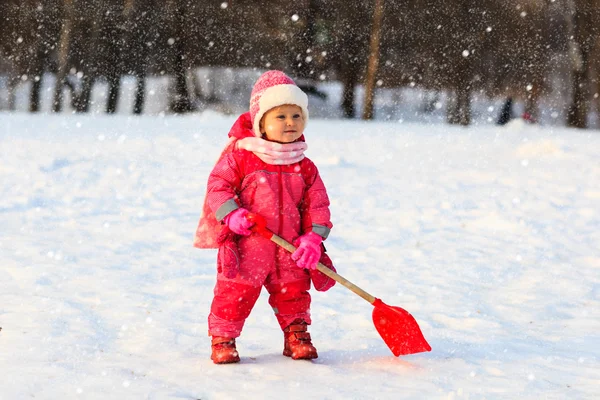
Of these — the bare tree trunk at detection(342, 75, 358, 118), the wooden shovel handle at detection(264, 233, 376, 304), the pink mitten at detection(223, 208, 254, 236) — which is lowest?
the wooden shovel handle at detection(264, 233, 376, 304)

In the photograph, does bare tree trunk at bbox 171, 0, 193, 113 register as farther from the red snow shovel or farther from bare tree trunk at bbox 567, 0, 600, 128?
the red snow shovel

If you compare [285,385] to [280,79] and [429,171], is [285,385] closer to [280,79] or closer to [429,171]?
[280,79]

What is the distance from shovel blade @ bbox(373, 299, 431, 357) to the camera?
4.02 metres

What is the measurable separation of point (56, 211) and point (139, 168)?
1.85 m

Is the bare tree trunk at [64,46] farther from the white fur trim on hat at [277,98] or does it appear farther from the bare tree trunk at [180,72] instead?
the white fur trim on hat at [277,98]

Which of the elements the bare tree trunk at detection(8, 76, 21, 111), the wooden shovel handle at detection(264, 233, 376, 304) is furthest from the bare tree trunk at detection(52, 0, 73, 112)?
the wooden shovel handle at detection(264, 233, 376, 304)

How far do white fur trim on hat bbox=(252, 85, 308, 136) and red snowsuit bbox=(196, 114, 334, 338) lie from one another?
5.5 inches

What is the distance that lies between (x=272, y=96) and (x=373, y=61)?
597 inches

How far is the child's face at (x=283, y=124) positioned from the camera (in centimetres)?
385

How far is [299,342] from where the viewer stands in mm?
3973

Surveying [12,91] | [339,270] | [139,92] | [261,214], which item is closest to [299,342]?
[261,214]

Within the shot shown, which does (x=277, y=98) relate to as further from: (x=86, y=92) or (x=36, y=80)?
(x=36, y=80)

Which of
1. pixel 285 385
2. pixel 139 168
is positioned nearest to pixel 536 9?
pixel 139 168

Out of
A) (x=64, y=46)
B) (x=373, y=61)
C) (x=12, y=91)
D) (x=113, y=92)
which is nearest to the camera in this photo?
(x=64, y=46)
